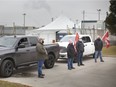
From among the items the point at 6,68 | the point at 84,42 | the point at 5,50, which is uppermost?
the point at 84,42

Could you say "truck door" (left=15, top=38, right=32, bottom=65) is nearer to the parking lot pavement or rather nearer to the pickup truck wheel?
the parking lot pavement

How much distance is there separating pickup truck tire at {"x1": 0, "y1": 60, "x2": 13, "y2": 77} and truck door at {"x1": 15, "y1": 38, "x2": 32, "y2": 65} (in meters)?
0.57

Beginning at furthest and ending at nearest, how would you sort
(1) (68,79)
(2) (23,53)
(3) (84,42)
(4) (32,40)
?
1. (3) (84,42)
2. (4) (32,40)
3. (2) (23,53)
4. (1) (68,79)

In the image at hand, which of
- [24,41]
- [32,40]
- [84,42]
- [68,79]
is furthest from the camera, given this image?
[84,42]

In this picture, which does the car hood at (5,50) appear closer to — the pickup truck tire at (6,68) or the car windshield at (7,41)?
the pickup truck tire at (6,68)

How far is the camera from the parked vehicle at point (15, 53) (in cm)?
1262

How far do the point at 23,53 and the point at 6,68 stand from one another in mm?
1379

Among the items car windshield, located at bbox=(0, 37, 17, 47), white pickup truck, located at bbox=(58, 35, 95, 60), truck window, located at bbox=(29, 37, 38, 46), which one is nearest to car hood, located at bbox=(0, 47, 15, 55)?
car windshield, located at bbox=(0, 37, 17, 47)

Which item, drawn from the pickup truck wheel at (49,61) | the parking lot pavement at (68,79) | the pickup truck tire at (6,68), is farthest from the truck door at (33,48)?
the pickup truck tire at (6,68)

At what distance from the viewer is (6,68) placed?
12625 mm

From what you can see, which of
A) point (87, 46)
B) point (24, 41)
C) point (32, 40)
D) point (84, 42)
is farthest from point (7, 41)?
point (87, 46)

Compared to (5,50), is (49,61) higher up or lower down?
lower down

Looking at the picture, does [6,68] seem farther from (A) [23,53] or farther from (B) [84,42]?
(B) [84,42]

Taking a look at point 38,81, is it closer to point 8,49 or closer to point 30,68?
point 8,49
